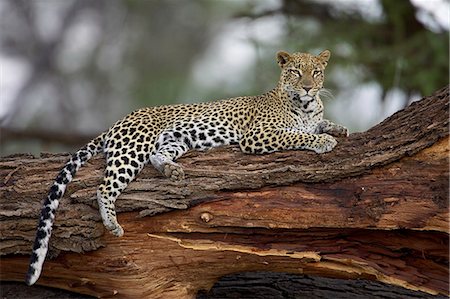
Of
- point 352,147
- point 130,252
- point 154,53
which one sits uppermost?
point 154,53

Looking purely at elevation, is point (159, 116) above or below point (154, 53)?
below

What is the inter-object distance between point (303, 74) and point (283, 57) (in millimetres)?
335

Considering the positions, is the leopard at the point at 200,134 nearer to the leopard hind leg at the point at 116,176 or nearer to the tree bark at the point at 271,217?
the leopard hind leg at the point at 116,176

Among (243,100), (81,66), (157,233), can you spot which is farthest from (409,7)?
(81,66)

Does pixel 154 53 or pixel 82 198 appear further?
Answer: pixel 154 53

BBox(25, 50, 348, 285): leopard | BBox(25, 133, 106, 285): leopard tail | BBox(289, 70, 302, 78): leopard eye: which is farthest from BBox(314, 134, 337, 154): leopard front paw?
BBox(25, 133, 106, 285): leopard tail

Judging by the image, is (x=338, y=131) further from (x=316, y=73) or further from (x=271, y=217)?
(x=271, y=217)

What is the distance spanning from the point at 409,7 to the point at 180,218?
25.6 ft

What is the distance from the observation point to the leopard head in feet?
25.2

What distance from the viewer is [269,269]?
7.16 metres

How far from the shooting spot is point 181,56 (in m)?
24.8

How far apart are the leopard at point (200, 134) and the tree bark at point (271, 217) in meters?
0.12

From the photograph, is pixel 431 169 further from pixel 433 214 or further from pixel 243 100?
pixel 243 100

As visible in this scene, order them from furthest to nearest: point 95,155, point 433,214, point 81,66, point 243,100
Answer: point 81,66 < point 243,100 < point 95,155 < point 433,214
